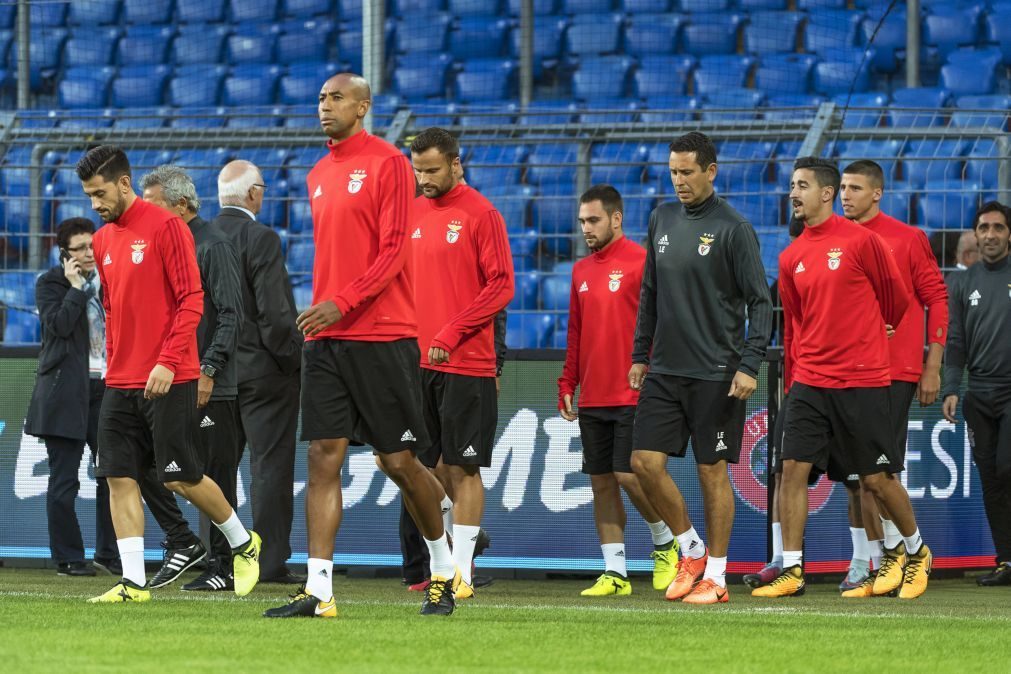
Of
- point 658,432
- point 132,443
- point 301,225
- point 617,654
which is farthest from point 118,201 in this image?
point 301,225

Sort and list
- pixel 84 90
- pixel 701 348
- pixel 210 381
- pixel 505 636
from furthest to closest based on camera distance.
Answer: pixel 84 90, pixel 210 381, pixel 701 348, pixel 505 636

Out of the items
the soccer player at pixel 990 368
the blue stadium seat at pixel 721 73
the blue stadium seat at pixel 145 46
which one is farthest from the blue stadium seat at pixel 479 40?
the soccer player at pixel 990 368

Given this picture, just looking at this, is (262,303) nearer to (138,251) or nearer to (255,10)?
(138,251)

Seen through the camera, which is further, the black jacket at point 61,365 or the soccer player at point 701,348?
the black jacket at point 61,365

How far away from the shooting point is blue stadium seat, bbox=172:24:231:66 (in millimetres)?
19953

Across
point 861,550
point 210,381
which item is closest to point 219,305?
point 210,381

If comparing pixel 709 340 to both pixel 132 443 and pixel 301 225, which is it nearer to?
pixel 132 443

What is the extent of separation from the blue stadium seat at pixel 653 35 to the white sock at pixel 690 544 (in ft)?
35.3

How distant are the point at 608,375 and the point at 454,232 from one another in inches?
51.5

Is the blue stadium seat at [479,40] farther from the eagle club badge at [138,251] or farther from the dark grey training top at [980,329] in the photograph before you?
the eagle club badge at [138,251]

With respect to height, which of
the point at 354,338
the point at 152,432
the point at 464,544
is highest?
the point at 354,338

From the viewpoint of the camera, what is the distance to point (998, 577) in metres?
9.50

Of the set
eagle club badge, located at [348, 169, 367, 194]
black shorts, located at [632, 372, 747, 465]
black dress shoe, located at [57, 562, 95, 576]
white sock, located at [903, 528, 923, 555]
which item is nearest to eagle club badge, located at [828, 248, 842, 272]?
black shorts, located at [632, 372, 747, 465]

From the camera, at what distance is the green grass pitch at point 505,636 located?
16.8 ft
